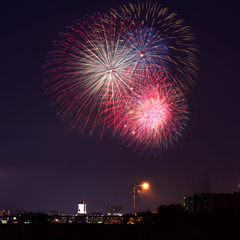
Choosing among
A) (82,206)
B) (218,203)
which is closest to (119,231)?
(218,203)

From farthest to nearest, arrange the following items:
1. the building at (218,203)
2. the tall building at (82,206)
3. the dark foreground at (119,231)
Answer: the tall building at (82,206), the building at (218,203), the dark foreground at (119,231)

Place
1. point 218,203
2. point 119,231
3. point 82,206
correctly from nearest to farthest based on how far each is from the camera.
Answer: point 119,231 → point 218,203 → point 82,206

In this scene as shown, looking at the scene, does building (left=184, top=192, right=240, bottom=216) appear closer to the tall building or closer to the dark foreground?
the dark foreground

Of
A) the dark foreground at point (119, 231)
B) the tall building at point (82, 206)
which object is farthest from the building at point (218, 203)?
the tall building at point (82, 206)

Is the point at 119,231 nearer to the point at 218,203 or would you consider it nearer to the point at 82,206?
the point at 218,203

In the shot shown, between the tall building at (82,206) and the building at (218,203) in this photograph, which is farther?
the tall building at (82,206)

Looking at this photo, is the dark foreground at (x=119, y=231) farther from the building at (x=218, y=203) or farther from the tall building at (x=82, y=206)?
the tall building at (x=82, y=206)

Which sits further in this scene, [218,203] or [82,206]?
[82,206]

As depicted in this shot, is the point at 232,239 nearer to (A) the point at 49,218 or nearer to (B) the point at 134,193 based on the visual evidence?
(A) the point at 49,218

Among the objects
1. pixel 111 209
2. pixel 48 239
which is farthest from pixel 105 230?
pixel 111 209
